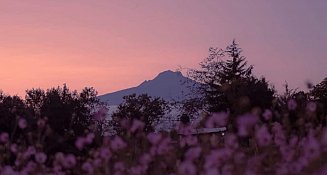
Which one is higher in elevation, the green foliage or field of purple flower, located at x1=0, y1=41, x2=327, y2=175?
the green foliage

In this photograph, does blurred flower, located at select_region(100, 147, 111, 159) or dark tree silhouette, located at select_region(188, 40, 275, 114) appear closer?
blurred flower, located at select_region(100, 147, 111, 159)

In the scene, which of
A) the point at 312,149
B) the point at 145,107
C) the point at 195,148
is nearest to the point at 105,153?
the point at 195,148

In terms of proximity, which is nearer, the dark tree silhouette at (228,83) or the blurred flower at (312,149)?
the blurred flower at (312,149)

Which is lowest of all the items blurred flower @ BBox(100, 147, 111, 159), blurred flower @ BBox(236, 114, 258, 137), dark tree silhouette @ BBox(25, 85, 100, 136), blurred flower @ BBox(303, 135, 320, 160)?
blurred flower @ BBox(303, 135, 320, 160)

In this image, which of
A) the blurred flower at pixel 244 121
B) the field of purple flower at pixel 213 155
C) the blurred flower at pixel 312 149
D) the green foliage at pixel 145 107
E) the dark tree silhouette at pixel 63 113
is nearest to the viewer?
the blurred flower at pixel 244 121

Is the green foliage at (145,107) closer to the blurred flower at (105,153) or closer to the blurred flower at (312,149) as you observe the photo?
the blurred flower at (105,153)

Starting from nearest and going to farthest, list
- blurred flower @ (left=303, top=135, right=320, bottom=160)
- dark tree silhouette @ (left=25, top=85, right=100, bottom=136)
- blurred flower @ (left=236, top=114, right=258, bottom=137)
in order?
blurred flower @ (left=236, top=114, right=258, bottom=137) → blurred flower @ (left=303, top=135, right=320, bottom=160) → dark tree silhouette @ (left=25, top=85, right=100, bottom=136)

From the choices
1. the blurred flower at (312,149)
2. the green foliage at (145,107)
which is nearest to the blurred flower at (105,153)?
the blurred flower at (312,149)

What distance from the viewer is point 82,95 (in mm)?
44531

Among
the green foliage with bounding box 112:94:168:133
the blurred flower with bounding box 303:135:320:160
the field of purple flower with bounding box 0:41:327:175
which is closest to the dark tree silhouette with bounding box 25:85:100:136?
the green foliage with bounding box 112:94:168:133

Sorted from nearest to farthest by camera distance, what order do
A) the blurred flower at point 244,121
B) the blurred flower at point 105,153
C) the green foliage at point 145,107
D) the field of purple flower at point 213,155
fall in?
the blurred flower at point 244,121 < the field of purple flower at point 213,155 < the blurred flower at point 105,153 < the green foliage at point 145,107

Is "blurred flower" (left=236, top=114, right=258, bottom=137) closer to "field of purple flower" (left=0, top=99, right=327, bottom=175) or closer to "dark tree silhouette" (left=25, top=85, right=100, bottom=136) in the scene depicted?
"field of purple flower" (left=0, top=99, right=327, bottom=175)

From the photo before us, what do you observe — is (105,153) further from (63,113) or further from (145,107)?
(145,107)

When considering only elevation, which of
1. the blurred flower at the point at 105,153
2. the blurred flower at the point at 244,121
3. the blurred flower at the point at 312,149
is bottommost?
the blurred flower at the point at 312,149
